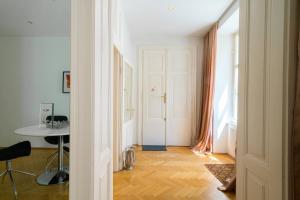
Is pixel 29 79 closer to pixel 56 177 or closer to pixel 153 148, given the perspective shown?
pixel 56 177

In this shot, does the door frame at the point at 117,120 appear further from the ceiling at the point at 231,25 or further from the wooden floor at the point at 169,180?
the ceiling at the point at 231,25

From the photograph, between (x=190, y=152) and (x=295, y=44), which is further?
(x=190, y=152)

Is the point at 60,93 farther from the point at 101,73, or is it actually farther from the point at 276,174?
the point at 276,174

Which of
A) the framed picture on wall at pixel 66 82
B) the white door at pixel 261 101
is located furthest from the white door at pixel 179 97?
the white door at pixel 261 101

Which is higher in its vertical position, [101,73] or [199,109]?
[101,73]

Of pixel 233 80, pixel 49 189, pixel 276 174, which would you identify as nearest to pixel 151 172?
pixel 49 189

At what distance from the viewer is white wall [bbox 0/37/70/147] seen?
481 cm

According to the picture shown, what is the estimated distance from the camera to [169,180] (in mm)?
3088

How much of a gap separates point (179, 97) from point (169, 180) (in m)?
2.65

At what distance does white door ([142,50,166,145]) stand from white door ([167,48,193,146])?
159 millimetres

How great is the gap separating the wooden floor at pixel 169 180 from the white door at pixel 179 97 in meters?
0.98

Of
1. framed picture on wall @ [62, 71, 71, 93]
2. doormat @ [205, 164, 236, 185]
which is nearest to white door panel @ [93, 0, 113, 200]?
doormat @ [205, 164, 236, 185]

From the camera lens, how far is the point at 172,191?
2.72 metres

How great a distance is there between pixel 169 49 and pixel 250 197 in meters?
4.48
